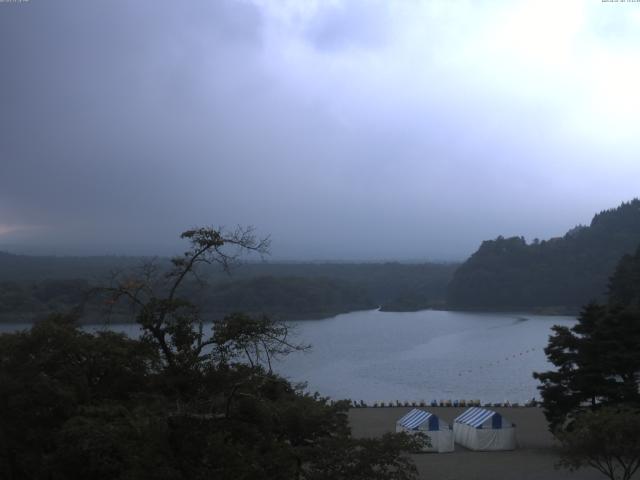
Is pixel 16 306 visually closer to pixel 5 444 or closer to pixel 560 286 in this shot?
pixel 5 444

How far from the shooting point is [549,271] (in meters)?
81.0

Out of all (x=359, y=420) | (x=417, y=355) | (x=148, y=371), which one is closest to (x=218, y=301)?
(x=417, y=355)

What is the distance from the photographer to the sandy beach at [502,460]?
12961mm

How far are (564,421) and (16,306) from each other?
46.3m

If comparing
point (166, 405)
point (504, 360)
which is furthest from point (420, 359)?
point (166, 405)

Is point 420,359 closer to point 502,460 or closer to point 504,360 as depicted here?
point 504,360

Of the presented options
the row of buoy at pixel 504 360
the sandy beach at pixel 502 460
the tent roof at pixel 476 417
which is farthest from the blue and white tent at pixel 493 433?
the row of buoy at pixel 504 360

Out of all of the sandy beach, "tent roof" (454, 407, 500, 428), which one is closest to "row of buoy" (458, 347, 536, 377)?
the sandy beach

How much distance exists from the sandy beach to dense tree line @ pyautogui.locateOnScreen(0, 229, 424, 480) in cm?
519

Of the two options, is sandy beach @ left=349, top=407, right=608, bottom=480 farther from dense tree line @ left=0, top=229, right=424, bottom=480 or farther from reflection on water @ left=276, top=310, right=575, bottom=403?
dense tree line @ left=0, top=229, right=424, bottom=480

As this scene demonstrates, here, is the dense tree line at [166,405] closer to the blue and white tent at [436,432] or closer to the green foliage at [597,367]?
the blue and white tent at [436,432]

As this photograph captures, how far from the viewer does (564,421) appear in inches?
587

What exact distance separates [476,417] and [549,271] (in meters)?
68.4

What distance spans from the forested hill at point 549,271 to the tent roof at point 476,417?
6233 centimetres
